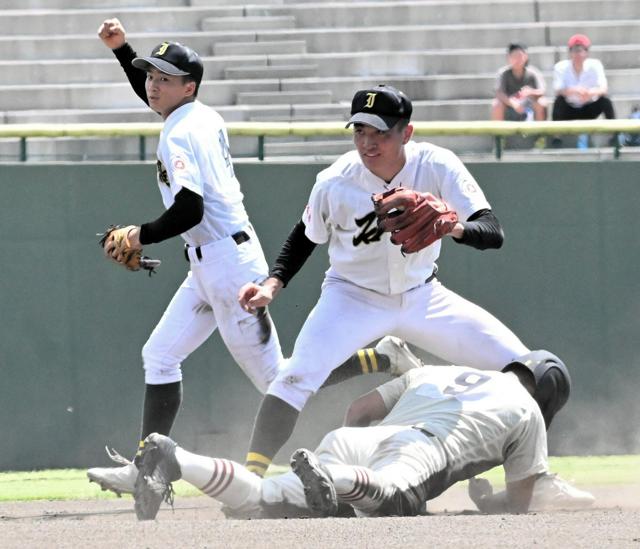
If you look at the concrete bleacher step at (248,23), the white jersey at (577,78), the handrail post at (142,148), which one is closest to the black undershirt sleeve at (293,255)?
the handrail post at (142,148)

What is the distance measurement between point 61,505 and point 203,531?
2.05 metres

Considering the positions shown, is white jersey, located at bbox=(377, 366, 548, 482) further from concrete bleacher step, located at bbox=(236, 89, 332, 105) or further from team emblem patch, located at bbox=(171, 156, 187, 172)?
concrete bleacher step, located at bbox=(236, 89, 332, 105)

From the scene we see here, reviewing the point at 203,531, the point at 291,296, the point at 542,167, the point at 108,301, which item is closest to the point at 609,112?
the point at 542,167

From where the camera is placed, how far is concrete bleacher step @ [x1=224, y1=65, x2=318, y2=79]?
451 inches

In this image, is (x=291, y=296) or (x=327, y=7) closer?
(x=291, y=296)

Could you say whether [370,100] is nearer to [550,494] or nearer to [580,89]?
[550,494]

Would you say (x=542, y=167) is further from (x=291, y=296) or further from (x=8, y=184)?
(x=8, y=184)

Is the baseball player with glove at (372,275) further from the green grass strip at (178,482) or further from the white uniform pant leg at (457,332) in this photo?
the green grass strip at (178,482)

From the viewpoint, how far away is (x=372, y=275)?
6.06 metres

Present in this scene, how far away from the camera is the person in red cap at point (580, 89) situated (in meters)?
9.93

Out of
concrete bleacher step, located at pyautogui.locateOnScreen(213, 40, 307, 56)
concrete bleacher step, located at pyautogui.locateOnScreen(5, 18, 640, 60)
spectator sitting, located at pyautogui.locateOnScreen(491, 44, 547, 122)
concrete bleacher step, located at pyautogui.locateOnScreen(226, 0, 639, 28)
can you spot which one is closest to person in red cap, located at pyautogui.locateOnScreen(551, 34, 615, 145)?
A: spectator sitting, located at pyautogui.locateOnScreen(491, 44, 547, 122)

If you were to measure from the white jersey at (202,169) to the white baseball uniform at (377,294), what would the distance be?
0.45 meters

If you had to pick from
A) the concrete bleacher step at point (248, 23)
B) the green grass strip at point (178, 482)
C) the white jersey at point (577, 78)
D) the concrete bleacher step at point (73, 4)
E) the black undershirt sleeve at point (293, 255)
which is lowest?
the green grass strip at point (178, 482)

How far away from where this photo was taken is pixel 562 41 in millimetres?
11953
